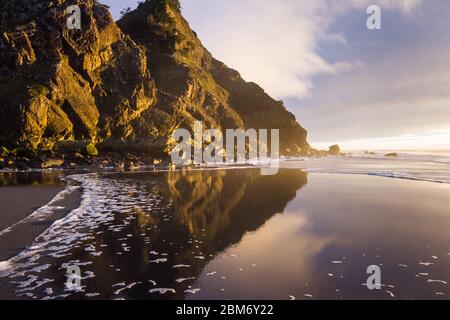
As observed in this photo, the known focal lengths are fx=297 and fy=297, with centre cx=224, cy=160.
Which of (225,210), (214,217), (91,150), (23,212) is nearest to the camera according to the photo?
(214,217)

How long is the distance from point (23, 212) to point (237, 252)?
34.3 ft

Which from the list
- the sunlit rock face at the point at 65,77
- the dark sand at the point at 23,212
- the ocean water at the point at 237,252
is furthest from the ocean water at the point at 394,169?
the sunlit rock face at the point at 65,77

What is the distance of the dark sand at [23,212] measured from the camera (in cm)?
913

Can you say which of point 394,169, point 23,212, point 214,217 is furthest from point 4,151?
point 394,169

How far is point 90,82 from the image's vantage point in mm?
60312

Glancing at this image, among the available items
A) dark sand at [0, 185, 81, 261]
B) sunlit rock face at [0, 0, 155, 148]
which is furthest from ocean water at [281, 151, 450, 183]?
sunlit rock face at [0, 0, 155, 148]

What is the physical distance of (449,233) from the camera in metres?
10.4

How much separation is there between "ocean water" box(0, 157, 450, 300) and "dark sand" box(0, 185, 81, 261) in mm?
359

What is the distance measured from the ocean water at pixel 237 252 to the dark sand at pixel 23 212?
0.36m

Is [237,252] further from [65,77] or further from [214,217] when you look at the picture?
[65,77]

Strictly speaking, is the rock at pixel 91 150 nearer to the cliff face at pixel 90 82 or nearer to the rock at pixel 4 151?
the cliff face at pixel 90 82

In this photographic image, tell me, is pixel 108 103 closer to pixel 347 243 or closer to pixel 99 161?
pixel 99 161

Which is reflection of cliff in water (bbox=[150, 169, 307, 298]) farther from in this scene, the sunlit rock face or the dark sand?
the sunlit rock face

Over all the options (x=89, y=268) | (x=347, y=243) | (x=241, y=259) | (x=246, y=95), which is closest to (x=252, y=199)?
(x=347, y=243)
